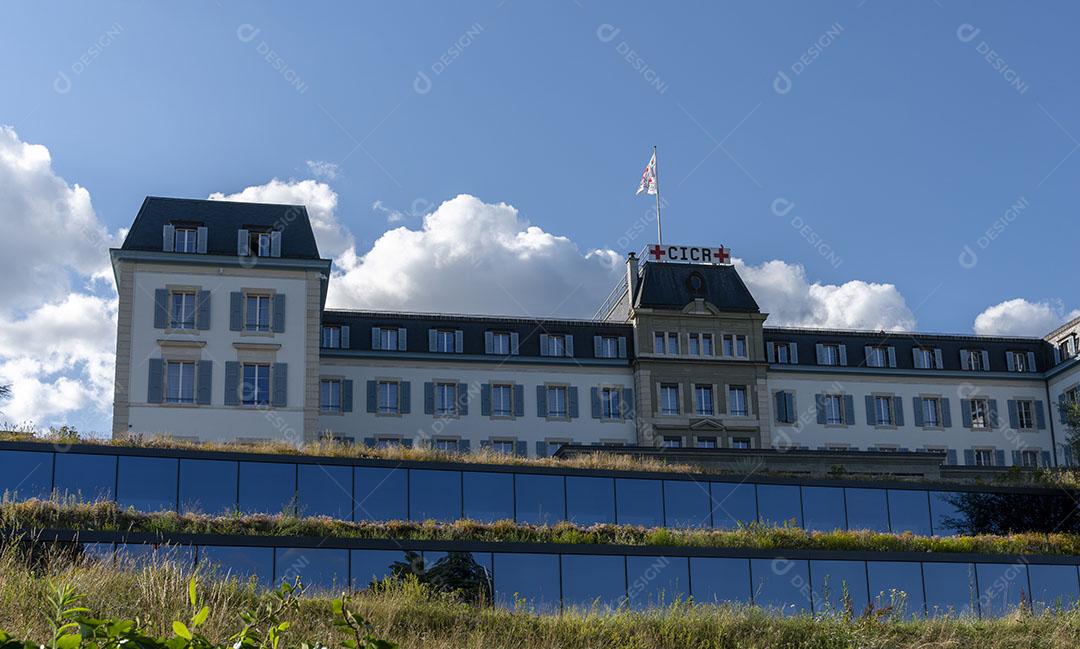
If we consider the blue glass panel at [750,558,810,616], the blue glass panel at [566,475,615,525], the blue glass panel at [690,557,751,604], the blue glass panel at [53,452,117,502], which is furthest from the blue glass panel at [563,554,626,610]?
the blue glass panel at [53,452,117,502]

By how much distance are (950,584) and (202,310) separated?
33110 millimetres

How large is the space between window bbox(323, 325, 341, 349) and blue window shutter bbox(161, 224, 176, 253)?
9.16 metres

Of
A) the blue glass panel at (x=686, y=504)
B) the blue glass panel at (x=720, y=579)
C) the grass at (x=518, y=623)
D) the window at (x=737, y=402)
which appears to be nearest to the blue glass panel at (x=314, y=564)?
the grass at (x=518, y=623)

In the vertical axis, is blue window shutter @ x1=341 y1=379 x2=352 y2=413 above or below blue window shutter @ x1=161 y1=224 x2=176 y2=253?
below

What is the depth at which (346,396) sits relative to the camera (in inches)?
2473

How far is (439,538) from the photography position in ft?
108

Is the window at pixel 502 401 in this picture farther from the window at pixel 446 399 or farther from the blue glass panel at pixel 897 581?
the blue glass panel at pixel 897 581

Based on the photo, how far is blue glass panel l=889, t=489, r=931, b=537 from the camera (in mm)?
43062

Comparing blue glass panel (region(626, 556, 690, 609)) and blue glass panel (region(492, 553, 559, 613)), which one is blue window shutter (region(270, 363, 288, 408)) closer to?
blue glass panel (region(492, 553, 559, 613))

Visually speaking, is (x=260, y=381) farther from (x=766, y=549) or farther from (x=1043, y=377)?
(x=1043, y=377)

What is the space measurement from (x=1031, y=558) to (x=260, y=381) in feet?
104

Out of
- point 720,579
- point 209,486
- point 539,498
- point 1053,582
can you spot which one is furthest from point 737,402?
point 209,486

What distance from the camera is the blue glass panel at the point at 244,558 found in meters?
29.9

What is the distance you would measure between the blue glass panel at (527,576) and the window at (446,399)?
32213 millimetres
